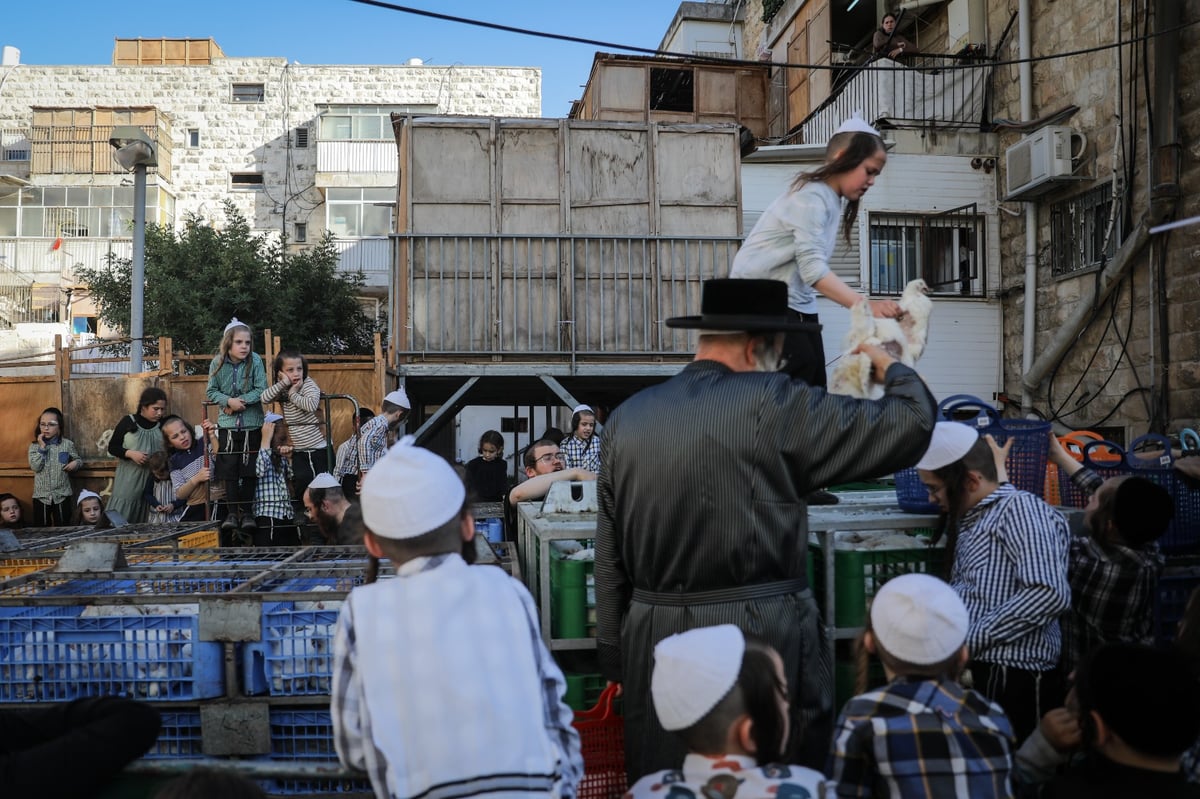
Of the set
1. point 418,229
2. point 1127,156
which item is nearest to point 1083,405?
point 1127,156

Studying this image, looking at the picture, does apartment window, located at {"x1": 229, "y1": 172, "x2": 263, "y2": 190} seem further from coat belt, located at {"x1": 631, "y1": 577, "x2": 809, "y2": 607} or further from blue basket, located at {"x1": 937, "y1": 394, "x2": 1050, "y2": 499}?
coat belt, located at {"x1": 631, "y1": 577, "x2": 809, "y2": 607}

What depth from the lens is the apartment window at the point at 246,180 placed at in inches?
1359

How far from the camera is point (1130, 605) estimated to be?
3.75 meters

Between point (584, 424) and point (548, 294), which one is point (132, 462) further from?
point (548, 294)

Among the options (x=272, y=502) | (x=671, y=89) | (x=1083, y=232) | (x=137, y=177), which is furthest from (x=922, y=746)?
(x=671, y=89)

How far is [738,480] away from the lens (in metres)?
2.83

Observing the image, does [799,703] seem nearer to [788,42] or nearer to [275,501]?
[275,501]

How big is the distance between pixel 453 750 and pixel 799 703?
1.22 metres

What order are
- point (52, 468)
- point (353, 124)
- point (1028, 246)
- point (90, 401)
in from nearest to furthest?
1. point (52, 468)
2. point (90, 401)
3. point (1028, 246)
4. point (353, 124)

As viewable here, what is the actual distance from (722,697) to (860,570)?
1.85 meters

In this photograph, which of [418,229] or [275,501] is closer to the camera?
[275,501]

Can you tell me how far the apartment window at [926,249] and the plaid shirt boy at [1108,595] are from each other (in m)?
11.3

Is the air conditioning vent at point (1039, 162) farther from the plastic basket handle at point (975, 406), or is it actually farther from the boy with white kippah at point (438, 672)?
the boy with white kippah at point (438, 672)

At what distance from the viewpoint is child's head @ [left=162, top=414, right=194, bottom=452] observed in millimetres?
9164
